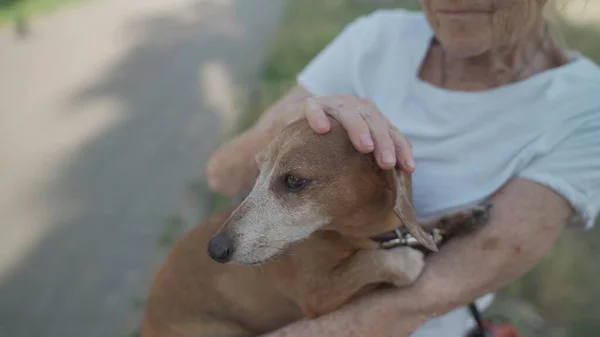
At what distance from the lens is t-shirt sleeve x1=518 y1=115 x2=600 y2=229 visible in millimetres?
1492

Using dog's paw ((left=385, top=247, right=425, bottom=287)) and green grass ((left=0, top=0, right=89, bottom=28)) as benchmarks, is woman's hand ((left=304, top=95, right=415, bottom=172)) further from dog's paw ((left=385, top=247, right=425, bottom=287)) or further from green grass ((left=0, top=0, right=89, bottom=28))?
green grass ((left=0, top=0, right=89, bottom=28))

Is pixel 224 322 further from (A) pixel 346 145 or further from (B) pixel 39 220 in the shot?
(B) pixel 39 220

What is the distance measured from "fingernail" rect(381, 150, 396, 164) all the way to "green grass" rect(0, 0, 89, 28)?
6304mm

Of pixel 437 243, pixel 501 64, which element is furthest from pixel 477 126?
pixel 437 243

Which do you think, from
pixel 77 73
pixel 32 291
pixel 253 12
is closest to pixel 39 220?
pixel 32 291

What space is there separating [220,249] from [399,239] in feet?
1.55

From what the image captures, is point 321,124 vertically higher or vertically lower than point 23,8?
higher

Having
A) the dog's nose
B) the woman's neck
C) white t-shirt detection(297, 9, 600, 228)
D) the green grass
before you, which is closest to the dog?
the dog's nose

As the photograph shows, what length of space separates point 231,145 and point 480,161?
2.48 ft

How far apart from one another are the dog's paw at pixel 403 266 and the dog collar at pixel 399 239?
0.14 feet

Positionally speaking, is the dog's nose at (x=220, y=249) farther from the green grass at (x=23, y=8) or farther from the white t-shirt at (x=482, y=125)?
the green grass at (x=23, y=8)

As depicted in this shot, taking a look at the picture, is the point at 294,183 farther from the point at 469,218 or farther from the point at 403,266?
the point at 469,218

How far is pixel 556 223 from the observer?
1516 millimetres

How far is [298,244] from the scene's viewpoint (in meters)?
1.62
